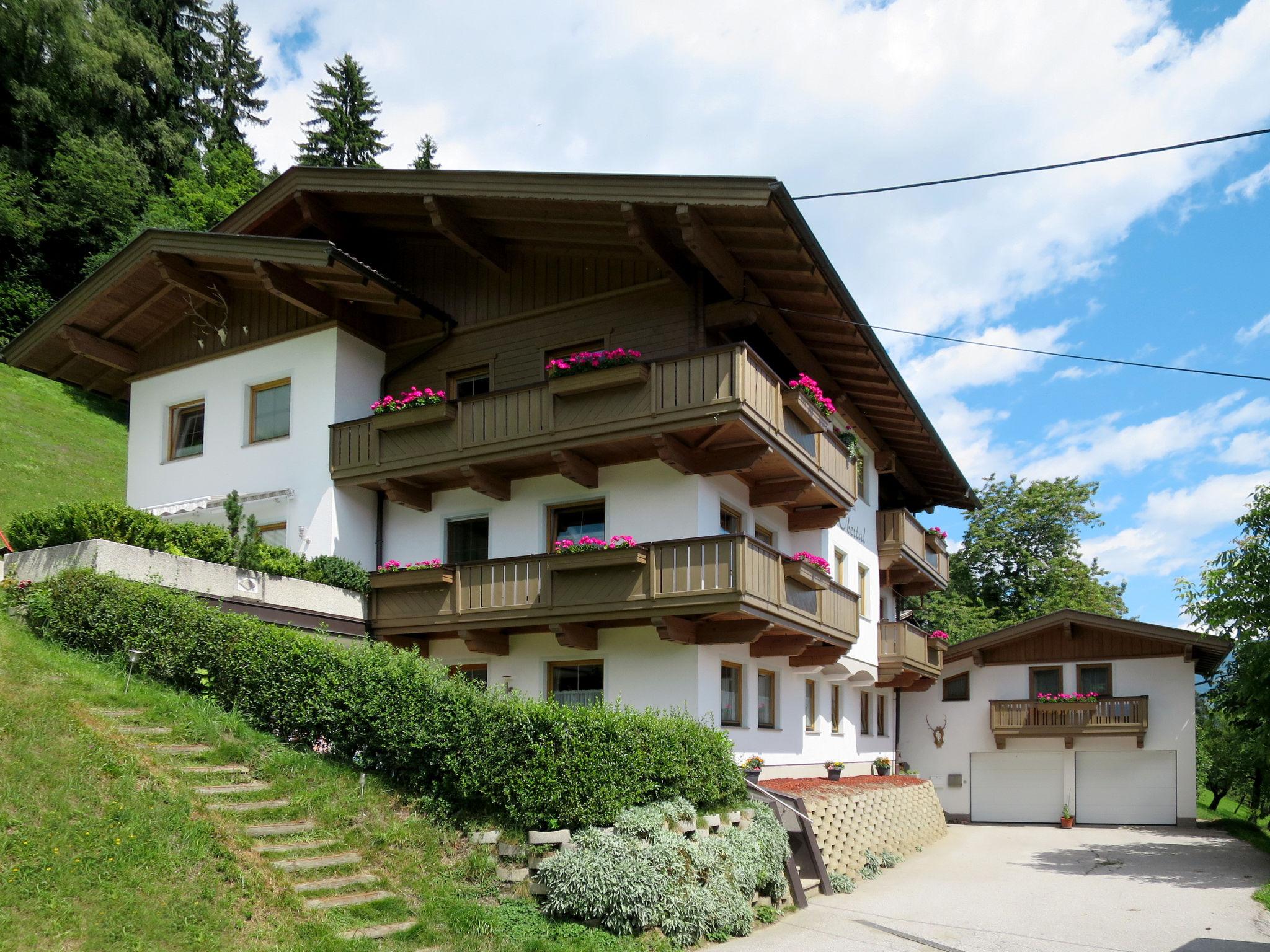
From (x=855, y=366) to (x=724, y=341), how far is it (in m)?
4.50

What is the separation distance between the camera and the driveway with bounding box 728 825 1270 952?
12.8 m

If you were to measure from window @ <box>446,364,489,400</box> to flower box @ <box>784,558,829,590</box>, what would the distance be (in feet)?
23.4

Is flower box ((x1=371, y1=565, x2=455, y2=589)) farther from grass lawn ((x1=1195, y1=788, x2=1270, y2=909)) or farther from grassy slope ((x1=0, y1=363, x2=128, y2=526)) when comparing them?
grass lawn ((x1=1195, y1=788, x2=1270, y2=909))

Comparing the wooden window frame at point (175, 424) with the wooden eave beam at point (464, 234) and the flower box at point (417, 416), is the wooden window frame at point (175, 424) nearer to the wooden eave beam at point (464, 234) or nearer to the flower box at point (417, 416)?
the flower box at point (417, 416)

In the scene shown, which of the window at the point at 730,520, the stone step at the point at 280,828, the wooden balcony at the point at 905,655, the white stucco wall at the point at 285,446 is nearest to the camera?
the stone step at the point at 280,828

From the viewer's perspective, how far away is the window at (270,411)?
72.5ft

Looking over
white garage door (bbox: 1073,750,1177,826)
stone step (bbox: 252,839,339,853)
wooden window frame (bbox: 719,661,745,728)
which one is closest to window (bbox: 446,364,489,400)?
wooden window frame (bbox: 719,661,745,728)

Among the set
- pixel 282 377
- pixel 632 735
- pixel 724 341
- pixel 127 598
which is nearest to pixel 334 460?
pixel 282 377

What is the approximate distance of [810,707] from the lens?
23969 mm

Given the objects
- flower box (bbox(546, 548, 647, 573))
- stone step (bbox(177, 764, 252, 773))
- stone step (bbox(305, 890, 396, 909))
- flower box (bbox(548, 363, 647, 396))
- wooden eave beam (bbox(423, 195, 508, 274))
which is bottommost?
stone step (bbox(305, 890, 396, 909))

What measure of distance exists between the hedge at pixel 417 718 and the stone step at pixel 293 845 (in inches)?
61.5

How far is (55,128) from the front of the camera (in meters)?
47.4

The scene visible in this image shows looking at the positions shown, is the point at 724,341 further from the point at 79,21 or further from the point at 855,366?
the point at 79,21

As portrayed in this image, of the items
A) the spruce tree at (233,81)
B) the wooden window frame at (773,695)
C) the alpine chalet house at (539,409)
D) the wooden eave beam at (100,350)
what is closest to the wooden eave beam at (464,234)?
the alpine chalet house at (539,409)
